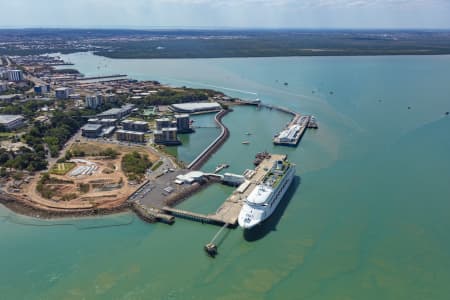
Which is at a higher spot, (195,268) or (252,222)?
(252,222)

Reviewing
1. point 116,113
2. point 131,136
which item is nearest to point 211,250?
point 131,136

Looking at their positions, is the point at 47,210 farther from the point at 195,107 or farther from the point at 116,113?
the point at 195,107

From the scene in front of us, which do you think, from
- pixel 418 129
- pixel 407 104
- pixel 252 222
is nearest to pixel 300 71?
pixel 407 104

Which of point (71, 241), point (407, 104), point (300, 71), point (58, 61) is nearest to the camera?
point (71, 241)

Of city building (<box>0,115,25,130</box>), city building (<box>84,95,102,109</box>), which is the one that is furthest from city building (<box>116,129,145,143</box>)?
city building (<box>84,95,102,109</box>)

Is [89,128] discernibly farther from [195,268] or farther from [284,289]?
[284,289]

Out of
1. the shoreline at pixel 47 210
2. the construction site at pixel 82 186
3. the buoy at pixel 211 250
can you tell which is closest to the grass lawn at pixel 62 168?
the construction site at pixel 82 186
